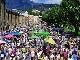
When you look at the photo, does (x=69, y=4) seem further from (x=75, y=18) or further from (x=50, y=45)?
(x=50, y=45)

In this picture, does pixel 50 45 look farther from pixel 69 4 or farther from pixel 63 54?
pixel 69 4

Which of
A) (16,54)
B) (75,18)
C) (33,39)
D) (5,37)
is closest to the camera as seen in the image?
(16,54)

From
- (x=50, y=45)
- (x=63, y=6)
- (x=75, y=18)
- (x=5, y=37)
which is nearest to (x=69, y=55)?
(x=50, y=45)

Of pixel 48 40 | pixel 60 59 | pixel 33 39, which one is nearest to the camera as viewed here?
pixel 60 59

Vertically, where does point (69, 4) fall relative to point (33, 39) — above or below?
above

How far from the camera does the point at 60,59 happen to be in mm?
25219

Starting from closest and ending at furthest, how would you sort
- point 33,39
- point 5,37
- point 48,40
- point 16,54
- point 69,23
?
1. point 16,54
2. point 48,40
3. point 5,37
4. point 33,39
5. point 69,23

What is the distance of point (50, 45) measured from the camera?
34.4 meters

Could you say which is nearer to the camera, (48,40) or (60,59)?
(60,59)

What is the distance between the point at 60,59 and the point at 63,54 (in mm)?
2145

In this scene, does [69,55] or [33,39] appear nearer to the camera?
[69,55]

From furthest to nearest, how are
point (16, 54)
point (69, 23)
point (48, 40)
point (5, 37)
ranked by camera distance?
1. point (69, 23)
2. point (5, 37)
3. point (48, 40)
4. point (16, 54)

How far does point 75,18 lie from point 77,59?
34070 mm

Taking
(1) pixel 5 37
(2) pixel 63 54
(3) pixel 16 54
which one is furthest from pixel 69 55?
(1) pixel 5 37
